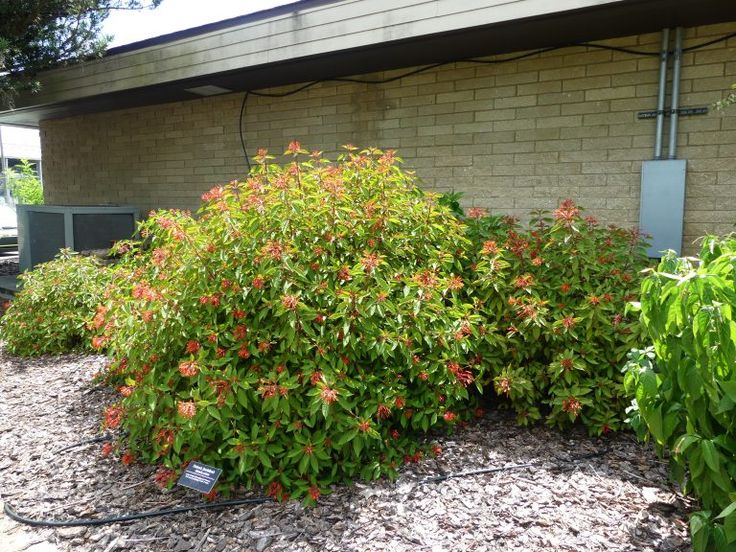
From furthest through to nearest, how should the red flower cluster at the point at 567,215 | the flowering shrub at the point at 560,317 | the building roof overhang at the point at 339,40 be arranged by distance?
1. the building roof overhang at the point at 339,40
2. the red flower cluster at the point at 567,215
3. the flowering shrub at the point at 560,317

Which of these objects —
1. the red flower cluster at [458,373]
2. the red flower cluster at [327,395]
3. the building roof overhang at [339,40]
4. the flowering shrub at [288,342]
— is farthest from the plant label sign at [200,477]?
the building roof overhang at [339,40]

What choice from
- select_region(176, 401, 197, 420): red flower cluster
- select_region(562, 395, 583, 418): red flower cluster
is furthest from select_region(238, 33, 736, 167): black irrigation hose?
select_region(176, 401, 197, 420): red flower cluster

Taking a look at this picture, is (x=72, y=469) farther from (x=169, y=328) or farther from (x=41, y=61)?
(x=41, y=61)

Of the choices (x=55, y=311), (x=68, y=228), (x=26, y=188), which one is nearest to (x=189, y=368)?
(x=55, y=311)

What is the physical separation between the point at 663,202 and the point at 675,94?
2.87ft

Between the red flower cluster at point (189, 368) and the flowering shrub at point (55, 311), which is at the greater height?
the red flower cluster at point (189, 368)

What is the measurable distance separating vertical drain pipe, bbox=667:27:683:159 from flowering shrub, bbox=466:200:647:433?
53.9 inches

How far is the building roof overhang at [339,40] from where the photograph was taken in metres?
4.18

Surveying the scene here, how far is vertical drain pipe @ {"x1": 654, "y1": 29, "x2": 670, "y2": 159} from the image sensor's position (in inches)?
177

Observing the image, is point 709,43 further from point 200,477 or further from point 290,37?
point 200,477

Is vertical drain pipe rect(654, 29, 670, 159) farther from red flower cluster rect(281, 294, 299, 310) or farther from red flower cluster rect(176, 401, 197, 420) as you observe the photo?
red flower cluster rect(176, 401, 197, 420)

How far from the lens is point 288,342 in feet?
8.63

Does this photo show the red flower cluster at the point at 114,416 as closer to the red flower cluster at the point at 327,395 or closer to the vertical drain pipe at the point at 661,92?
the red flower cluster at the point at 327,395

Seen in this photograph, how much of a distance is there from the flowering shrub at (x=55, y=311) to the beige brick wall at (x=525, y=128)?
2.53 metres
